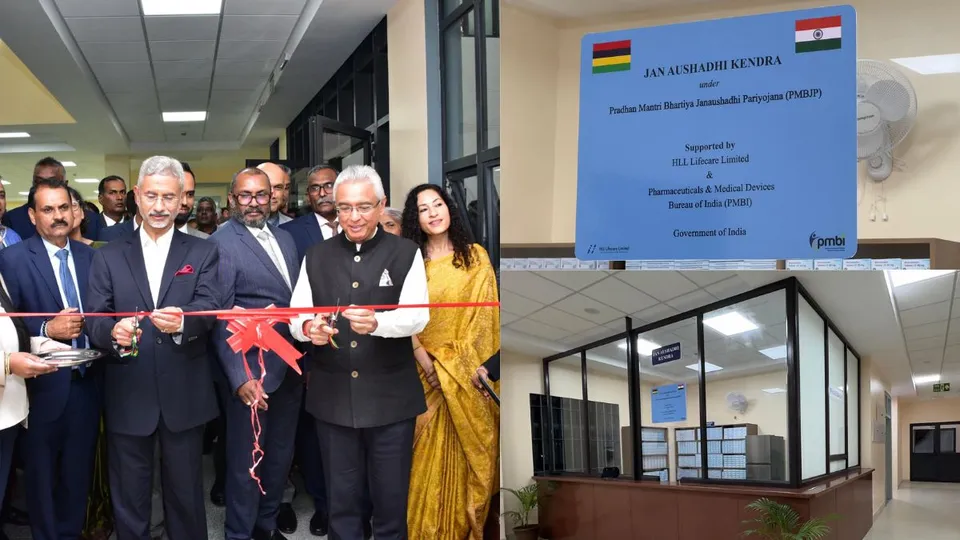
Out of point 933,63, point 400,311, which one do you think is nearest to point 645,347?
point 933,63

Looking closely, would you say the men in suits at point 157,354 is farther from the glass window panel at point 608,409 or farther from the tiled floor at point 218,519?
the glass window panel at point 608,409

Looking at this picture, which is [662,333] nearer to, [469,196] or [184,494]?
[469,196]

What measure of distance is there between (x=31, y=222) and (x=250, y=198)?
489 millimetres

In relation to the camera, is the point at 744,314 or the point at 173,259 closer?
the point at 744,314

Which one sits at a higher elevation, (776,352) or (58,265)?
(58,265)

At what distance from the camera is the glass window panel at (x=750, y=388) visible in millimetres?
820

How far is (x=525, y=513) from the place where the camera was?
3.84 ft

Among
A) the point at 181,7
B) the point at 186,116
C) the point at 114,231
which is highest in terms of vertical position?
the point at 181,7

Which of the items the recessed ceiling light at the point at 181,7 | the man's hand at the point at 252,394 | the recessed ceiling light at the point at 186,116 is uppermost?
the recessed ceiling light at the point at 181,7

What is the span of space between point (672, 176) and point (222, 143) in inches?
48.0

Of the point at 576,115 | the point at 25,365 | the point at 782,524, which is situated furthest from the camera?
the point at 25,365

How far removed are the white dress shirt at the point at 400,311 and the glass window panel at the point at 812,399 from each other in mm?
1056

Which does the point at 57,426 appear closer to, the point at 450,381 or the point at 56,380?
the point at 56,380

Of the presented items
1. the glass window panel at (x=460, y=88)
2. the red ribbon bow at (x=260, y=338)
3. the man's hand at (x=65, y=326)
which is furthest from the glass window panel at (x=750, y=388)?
the man's hand at (x=65, y=326)
